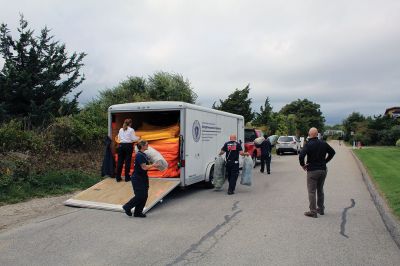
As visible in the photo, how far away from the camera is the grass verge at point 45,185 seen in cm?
1077

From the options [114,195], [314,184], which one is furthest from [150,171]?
[314,184]

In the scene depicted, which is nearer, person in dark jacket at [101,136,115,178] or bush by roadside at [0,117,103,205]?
bush by roadside at [0,117,103,205]

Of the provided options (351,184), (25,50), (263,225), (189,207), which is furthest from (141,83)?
(263,225)

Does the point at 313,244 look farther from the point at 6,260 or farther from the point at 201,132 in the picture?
the point at 201,132

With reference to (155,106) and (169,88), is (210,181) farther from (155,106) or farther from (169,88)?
(169,88)

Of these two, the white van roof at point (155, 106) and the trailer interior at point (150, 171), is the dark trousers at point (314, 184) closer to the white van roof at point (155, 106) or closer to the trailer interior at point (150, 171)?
the trailer interior at point (150, 171)

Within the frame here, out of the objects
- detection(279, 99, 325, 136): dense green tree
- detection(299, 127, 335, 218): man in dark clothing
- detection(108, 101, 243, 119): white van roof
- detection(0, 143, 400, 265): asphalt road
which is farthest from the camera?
detection(279, 99, 325, 136): dense green tree

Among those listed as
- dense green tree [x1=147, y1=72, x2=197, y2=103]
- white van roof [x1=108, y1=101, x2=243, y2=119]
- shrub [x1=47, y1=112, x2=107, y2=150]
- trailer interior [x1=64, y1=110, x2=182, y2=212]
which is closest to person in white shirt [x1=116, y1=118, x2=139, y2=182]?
trailer interior [x1=64, y1=110, x2=182, y2=212]

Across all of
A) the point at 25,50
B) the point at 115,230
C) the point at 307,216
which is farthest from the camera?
the point at 25,50

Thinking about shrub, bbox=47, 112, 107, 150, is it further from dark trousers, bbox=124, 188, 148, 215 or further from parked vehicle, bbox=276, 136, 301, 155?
parked vehicle, bbox=276, 136, 301, 155

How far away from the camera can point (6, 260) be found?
5.85 metres

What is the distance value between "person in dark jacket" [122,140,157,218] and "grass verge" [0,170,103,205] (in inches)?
139

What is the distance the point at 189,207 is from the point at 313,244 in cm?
387

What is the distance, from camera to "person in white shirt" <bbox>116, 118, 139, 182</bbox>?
37.2ft
